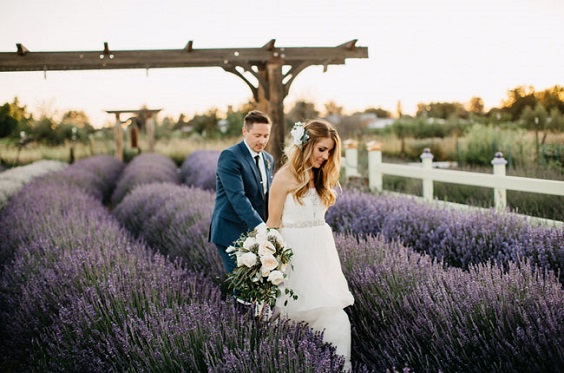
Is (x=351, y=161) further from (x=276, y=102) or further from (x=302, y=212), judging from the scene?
(x=302, y=212)

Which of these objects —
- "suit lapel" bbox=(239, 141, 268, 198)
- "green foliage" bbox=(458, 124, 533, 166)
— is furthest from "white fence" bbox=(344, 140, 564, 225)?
"suit lapel" bbox=(239, 141, 268, 198)

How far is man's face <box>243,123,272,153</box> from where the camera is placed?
387 cm

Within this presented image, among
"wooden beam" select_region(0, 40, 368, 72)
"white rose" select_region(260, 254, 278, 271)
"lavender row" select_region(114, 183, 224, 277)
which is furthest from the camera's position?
"wooden beam" select_region(0, 40, 368, 72)

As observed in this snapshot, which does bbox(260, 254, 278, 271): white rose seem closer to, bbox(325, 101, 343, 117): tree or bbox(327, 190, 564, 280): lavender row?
bbox(327, 190, 564, 280): lavender row

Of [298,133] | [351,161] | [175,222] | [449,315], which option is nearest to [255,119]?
[298,133]

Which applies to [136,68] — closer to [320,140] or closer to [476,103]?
[320,140]

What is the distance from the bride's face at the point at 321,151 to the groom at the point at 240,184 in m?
0.62

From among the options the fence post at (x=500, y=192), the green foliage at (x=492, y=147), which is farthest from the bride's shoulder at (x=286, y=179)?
the green foliage at (x=492, y=147)

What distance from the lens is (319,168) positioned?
11.1ft

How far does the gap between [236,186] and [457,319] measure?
5.78 feet

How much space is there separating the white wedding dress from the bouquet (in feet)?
0.57

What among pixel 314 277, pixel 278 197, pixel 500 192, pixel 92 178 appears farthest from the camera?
pixel 92 178

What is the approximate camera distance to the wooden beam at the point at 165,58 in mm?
8406

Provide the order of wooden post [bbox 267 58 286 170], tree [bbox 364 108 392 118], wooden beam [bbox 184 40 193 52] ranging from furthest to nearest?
tree [bbox 364 108 392 118]
wooden post [bbox 267 58 286 170]
wooden beam [bbox 184 40 193 52]
